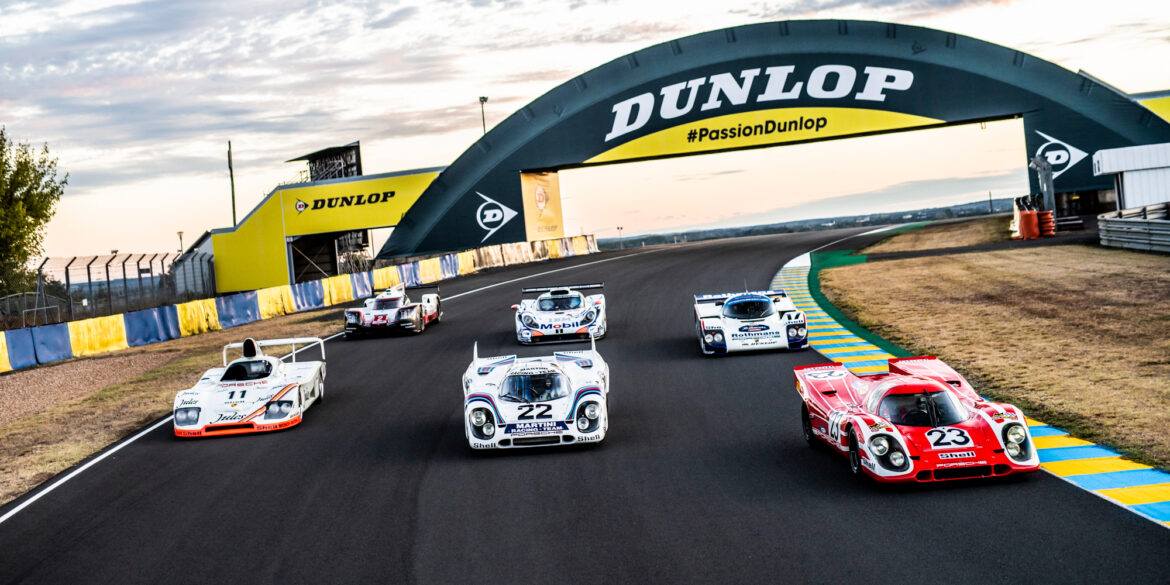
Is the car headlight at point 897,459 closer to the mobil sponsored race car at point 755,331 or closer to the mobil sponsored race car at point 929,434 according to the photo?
the mobil sponsored race car at point 929,434

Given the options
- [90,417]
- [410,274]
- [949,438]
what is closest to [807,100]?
[410,274]

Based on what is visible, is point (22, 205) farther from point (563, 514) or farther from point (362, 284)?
point (563, 514)

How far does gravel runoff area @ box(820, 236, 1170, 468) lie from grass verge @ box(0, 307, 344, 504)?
1580 cm

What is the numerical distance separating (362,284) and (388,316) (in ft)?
58.0

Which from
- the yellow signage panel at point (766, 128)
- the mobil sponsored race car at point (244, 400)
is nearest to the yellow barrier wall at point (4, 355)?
the mobil sponsored race car at point (244, 400)

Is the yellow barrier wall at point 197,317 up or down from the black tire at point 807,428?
up

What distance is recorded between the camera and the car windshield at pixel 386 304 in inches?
1137

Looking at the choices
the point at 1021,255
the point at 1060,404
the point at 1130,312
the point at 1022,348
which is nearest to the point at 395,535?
the point at 1060,404

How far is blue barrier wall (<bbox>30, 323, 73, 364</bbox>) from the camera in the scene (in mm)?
28922

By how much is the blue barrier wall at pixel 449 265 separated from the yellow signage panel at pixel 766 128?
1171 cm

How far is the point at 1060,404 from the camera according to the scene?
1496cm

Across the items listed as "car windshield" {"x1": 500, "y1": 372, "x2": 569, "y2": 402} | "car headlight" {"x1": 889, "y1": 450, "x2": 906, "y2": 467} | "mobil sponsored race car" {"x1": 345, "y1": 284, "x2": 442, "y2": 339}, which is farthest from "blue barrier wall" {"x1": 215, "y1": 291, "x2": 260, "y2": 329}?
"car headlight" {"x1": 889, "y1": 450, "x2": 906, "y2": 467}

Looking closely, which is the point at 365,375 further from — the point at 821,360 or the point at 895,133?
the point at 895,133

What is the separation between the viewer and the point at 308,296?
4209 centimetres
